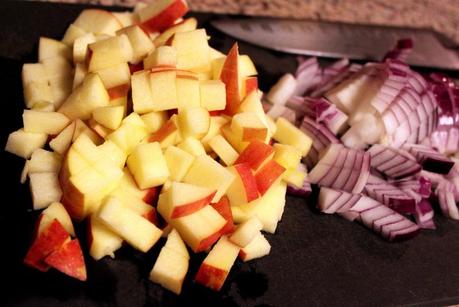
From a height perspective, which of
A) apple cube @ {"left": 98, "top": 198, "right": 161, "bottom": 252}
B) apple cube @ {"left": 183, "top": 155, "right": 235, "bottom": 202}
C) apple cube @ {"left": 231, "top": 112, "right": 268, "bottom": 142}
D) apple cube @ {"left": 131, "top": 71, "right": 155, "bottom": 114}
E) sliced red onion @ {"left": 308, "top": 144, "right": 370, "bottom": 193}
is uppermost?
apple cube @ {"left": 131, "top": 71, "right": 155, "bottom": 114}

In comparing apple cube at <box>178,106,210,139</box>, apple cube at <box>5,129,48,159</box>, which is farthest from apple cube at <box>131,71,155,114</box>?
apple cube at <box>5,129,48,159</box>

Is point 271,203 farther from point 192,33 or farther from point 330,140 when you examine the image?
point 192,33

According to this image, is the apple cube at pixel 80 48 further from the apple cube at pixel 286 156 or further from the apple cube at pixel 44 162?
the apple cube at pixel 286 156

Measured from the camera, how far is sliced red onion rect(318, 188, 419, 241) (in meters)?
1.81

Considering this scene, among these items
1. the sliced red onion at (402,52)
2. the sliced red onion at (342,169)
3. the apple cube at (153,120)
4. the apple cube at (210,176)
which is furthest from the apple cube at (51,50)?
the sliced red onion at (402,52)

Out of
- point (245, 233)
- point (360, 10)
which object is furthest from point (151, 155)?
point (360, 10)

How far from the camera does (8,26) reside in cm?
208

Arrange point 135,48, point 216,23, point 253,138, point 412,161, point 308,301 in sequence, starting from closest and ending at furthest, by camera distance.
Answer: point 308,301
point 253,138
point 135,48
point 412,161
point 216,23

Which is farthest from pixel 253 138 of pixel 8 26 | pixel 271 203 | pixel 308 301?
pixel 8 26

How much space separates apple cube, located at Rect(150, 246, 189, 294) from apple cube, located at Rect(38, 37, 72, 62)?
3.02 ft

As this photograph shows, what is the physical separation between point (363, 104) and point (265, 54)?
1.82 ft

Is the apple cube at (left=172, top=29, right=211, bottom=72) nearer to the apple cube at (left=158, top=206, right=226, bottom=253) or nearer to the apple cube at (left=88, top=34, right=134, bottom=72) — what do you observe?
the apple cube at (left=88, top=34, right=134, bottom=72)

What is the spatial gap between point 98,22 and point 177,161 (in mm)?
766

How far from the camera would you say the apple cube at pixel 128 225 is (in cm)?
145
